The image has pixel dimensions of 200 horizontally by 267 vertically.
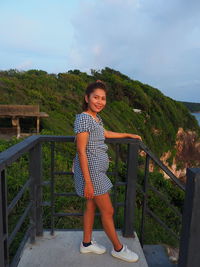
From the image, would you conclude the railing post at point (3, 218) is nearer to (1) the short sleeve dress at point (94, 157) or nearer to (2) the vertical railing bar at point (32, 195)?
(1) the short sleeve dress at point (94, 157)

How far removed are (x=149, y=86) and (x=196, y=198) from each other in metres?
32.8

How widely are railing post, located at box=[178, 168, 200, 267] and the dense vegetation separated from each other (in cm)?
226

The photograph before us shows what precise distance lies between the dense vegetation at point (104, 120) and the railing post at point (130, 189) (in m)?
0.93

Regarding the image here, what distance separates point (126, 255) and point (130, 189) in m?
0.64

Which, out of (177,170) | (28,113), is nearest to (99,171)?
Result: (28,113)

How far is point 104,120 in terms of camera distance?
1959cm

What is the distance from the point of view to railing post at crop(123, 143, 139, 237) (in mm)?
→ 2709

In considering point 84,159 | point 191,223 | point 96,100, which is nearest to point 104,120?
point 96,100

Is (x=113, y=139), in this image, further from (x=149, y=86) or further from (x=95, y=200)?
(x=149, y=86)

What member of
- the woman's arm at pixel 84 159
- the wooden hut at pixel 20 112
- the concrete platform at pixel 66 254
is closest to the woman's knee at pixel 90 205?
the woman's arm at pixel 84 159

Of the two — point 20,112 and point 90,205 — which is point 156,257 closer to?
point 90,205

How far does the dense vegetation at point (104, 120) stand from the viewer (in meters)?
4.61

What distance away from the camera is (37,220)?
2.74m

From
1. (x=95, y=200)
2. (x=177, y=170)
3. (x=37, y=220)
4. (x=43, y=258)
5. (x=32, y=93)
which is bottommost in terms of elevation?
(x=177, y=170)
